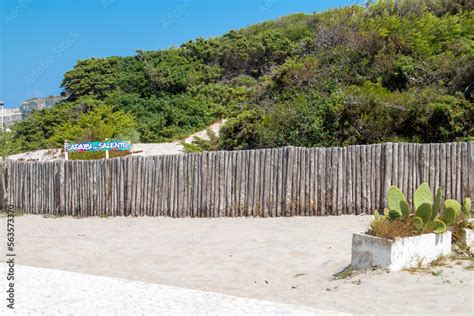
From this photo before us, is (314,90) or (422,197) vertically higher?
(314,90)

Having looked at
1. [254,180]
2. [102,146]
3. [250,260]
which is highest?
[102,146]

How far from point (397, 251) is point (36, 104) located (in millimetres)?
39322

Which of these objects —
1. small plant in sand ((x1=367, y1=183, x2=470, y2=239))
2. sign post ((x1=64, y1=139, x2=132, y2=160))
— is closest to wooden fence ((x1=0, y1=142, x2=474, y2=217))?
sign post ((x1=64, y1=139, x2=132, y2=160))

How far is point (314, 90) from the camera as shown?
1692cm

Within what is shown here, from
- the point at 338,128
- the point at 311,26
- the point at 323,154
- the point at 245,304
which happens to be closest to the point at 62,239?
the point at 323,154

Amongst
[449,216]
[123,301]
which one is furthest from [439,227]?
[123,301]

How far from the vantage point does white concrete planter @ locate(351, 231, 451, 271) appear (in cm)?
623

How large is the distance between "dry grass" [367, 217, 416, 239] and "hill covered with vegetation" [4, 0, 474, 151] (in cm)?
735

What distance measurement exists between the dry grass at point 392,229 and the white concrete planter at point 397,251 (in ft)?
0.28

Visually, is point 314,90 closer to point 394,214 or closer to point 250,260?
point 250,260

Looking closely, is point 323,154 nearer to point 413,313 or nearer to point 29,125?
point 413,313

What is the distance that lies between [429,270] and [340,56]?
13.1 m

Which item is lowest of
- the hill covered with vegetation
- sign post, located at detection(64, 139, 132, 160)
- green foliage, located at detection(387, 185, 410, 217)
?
green foliage, located at detection(387, 185, 410, 217)

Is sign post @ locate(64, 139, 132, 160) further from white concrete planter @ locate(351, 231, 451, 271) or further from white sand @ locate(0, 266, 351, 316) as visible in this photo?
white concrete planter @ locate(351, 231, 451, 271)
